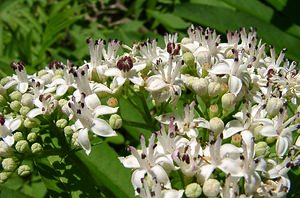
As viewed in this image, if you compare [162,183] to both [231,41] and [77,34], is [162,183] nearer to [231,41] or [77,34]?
[231,41]

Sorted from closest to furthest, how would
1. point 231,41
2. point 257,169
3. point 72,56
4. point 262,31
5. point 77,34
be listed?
point 257,169
point 231,41
point 262,31
point 72,56
point 77,34

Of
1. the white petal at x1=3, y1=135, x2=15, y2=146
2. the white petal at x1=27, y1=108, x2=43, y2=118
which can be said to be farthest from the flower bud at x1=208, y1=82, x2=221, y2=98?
the white petal at x1=3, y1=135, x2=15, y2=146

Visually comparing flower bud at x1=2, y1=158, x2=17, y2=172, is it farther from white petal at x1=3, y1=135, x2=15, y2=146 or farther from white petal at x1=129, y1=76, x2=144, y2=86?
white petal at x1=129, y1=76, x2=144, y2=86

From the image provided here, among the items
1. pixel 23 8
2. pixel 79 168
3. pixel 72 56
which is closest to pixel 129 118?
pixel 79 168

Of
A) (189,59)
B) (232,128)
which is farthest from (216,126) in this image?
(189,59)

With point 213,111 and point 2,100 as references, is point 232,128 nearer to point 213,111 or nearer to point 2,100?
point 213,111

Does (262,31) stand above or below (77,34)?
above

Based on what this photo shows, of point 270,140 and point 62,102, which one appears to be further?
point 62,102
